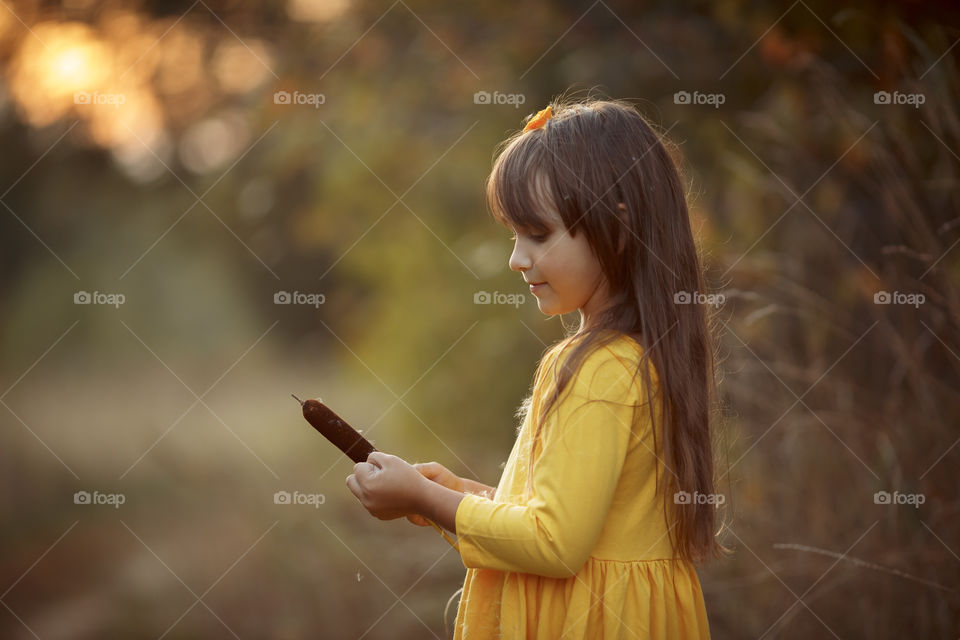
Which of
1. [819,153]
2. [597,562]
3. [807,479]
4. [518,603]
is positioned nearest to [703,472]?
[597,562]

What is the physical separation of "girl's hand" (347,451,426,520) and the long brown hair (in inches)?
6.5

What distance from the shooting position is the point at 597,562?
3.77ft

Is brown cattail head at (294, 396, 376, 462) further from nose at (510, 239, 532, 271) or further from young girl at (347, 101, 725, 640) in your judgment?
nose at (510, 239, 532, 271)

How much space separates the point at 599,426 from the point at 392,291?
7.39ft

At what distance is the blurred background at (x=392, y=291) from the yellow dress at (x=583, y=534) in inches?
15.2

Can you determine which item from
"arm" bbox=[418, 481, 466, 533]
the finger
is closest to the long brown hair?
"arm" bbox=[418, 481, 466, 533]

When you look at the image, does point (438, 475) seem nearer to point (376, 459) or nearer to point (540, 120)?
point (376, 459)

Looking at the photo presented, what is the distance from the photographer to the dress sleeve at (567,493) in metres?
1.04

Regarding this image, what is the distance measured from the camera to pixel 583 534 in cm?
104

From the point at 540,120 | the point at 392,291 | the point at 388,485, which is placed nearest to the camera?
the point at 388,485

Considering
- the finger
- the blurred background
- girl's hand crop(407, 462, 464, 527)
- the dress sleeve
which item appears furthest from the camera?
the blurred background

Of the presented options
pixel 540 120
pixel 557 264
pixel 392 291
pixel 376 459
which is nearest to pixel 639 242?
pixel 557 264

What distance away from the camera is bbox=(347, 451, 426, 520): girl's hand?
1137 mm

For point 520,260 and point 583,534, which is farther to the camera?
point 520,260
